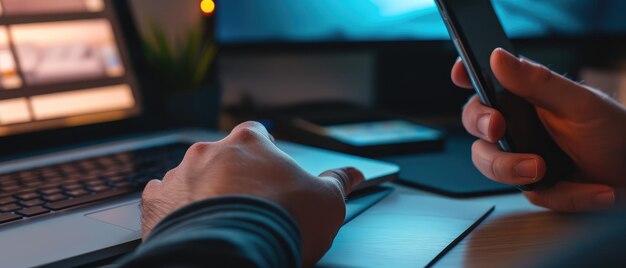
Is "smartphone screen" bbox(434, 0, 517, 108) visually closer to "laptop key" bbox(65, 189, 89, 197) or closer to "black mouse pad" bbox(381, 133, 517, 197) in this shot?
"black mouse pad" bbox(381, 133, 517, 197)

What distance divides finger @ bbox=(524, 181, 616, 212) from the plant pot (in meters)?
0.48

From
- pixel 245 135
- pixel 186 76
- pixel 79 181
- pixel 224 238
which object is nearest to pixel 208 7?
pixel 186 76

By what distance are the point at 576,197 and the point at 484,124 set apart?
102mm

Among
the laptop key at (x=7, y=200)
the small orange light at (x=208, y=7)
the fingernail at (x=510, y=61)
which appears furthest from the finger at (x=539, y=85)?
the small orange light at (x=208, y=7)

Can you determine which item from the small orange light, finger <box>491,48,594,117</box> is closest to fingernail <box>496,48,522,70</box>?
finger <box>491,48,594,117</box>

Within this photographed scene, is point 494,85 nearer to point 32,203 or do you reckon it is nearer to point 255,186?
point 255,186

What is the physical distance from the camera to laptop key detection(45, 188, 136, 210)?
479 millimetres

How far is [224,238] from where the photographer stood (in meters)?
0.29

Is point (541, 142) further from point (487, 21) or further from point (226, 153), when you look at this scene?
point (226, 153)

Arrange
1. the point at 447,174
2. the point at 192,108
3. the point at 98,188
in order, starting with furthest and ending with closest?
the point at 192,108
the point at 447,174
the point at 98,188

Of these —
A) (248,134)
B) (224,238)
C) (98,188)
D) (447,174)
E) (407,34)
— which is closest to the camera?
(224,238)

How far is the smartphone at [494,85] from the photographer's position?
0.48 meters

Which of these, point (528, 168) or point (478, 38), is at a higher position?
point (478, 38)

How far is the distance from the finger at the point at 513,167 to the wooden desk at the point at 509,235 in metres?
0.03
